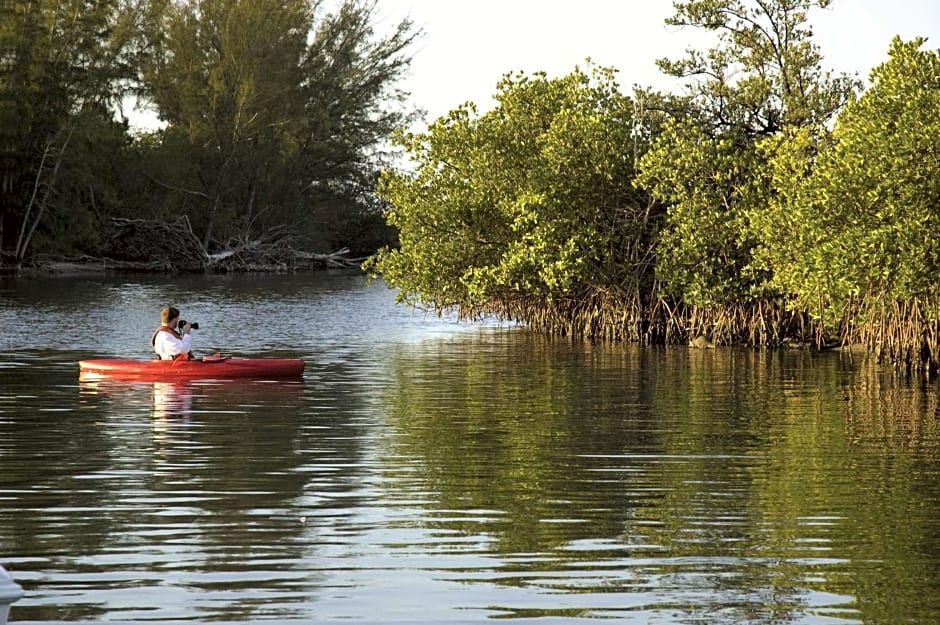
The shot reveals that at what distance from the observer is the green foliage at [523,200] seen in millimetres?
28359

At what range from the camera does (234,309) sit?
4094 centimetres

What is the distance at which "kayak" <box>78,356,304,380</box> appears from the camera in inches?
797

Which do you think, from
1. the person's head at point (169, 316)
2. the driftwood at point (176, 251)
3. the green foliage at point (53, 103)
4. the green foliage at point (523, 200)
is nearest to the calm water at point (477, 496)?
the person's head at point (169, 316)

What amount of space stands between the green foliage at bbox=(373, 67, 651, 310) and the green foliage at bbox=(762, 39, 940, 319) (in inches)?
220

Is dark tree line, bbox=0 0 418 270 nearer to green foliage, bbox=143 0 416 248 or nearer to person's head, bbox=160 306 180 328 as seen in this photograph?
green foliage, bbox=143 0 416 248

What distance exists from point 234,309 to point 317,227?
32416mm

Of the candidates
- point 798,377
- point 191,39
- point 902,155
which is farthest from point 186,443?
point 191,39

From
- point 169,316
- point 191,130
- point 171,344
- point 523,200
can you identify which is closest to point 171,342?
point 171,344

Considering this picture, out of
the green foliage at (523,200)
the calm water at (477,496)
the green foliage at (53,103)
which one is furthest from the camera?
the green foliage at (53,103)

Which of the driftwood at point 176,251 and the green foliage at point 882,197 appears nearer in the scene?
the green foliage at point 882,197

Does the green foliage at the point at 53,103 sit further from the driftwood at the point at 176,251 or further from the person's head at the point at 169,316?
the person's head at the point at 169,316

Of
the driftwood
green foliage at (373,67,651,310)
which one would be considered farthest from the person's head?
the driftwood

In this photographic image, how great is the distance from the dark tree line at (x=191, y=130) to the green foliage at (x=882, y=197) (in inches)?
1497

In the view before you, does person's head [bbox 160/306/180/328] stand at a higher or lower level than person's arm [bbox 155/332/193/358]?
higher
